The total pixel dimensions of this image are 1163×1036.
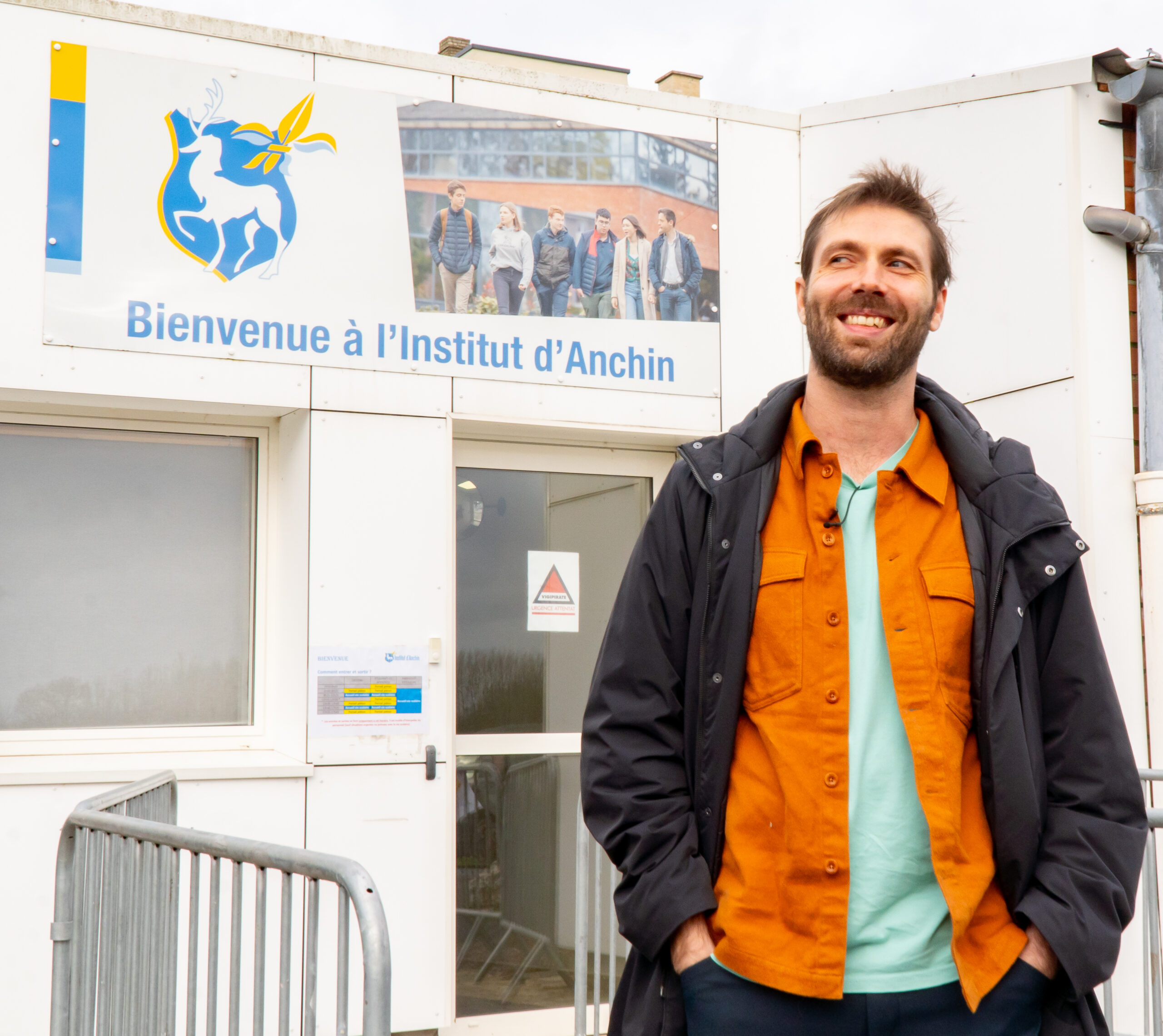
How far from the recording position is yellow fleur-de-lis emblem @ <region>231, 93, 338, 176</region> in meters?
4.75

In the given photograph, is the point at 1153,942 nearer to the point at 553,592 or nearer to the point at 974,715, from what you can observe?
the point at 974,715

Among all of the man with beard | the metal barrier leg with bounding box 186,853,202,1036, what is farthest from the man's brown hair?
the metal barrier leg with bounding box 186,853,202,1036

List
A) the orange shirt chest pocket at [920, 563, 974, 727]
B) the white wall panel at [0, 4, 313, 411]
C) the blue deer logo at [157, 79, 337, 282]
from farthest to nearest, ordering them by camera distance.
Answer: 1. the blue deer logo at [157, 79, 337, 282]
2. the white wall panel at [0, 4, 313, 411]
3. the orange shirt chest pocket at [920, 563, 974, 727]

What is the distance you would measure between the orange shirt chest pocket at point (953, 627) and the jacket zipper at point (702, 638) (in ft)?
1.10

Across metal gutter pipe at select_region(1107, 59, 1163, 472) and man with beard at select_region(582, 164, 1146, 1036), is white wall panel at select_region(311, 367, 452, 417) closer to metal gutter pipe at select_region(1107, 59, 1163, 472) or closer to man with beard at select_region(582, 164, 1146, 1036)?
metal gutter pipe at select_region(1107, 59, 1163, 472)

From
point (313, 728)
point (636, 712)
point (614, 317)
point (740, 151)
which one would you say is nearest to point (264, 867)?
point (636, 712)

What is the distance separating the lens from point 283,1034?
2.33 metres

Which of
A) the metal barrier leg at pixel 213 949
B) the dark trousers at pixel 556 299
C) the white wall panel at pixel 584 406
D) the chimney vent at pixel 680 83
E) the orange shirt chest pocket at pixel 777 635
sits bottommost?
the metal barrier leg at pixel 213 949

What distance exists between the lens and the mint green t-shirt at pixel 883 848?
1.80 metres

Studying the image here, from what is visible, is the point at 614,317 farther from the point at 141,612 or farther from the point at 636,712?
the point at 636,712

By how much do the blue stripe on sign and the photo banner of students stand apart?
3.95 feet

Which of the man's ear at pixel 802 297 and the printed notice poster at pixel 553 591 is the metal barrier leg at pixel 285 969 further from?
the printed notice poster at pixel 553 591

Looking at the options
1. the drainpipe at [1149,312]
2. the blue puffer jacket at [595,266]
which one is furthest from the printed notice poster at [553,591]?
the drainpipe at [1149,312]

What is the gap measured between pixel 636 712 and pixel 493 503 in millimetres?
3379
